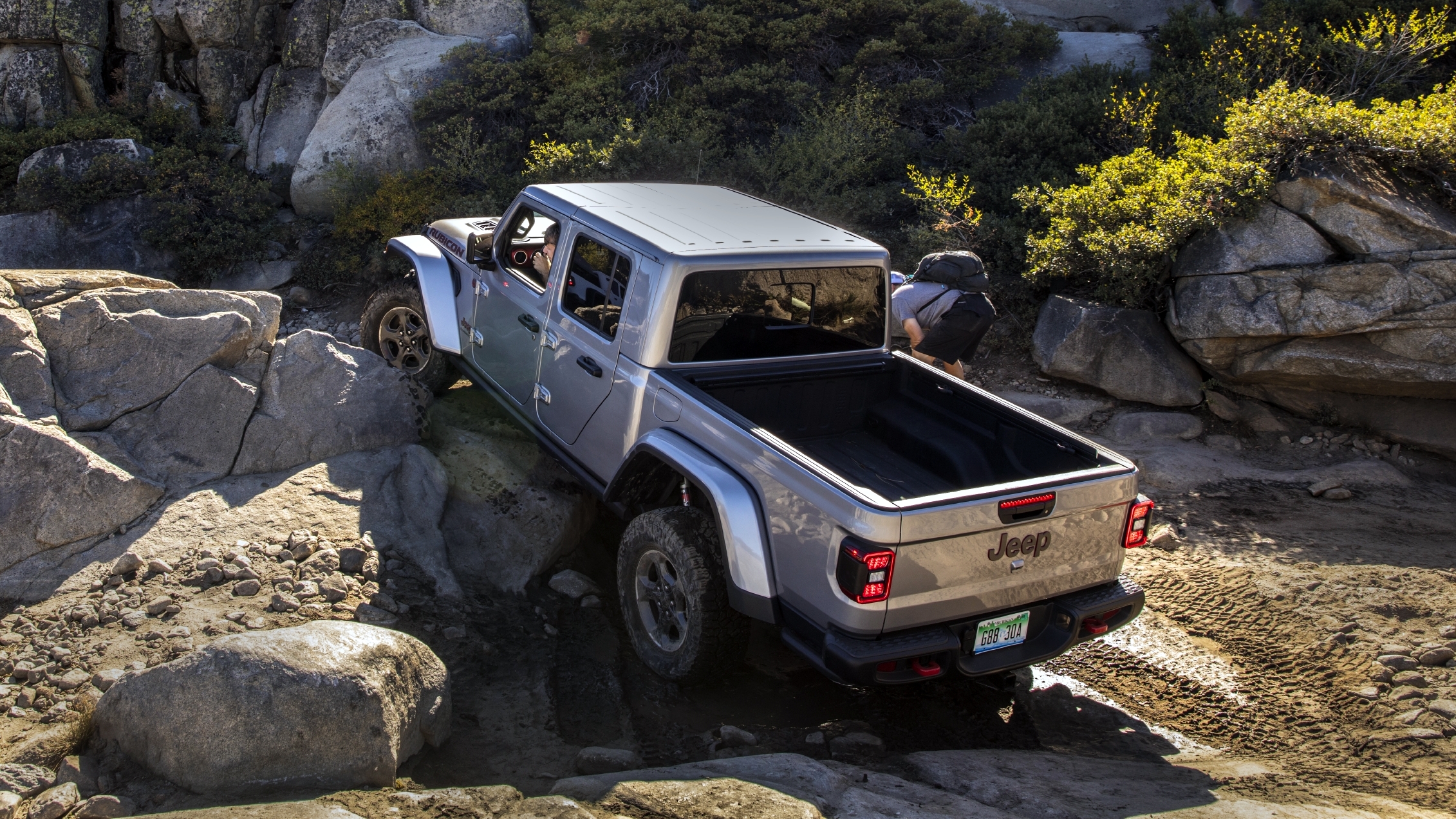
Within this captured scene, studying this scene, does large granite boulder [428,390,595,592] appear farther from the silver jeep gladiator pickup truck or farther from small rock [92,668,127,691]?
small rock [92,668,127,691]

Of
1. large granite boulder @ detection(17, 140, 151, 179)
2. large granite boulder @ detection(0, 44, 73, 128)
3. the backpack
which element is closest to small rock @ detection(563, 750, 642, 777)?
the backpack

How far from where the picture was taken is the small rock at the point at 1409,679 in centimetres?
449

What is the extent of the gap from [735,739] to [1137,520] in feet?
6.45

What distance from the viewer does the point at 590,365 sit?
496 centimetres

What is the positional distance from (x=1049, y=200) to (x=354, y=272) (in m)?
7.28

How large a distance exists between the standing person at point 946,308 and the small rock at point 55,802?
16.2 ft

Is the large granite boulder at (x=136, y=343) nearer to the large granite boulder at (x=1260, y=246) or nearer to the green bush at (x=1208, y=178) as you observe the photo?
the green bush at (x=1208, y=178)

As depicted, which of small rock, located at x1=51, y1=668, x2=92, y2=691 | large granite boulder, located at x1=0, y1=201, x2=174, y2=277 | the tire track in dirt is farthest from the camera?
large granite boulder, located at x1=0, y1=201, x2=174, y2=277

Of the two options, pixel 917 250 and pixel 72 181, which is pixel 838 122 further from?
pixel 72 181

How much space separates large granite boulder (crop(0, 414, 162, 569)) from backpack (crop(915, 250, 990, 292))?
4.71 metres

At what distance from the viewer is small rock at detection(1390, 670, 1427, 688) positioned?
449cm


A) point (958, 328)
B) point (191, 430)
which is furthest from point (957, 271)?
point (191, 430)

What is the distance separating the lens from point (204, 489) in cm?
483

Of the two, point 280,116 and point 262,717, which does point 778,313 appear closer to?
point 262,717
